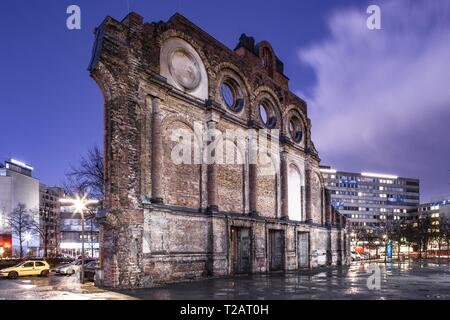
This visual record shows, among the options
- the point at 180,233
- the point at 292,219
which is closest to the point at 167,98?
the point at 180,233

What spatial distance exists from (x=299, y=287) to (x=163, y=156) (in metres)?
8.80

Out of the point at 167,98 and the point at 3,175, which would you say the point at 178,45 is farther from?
→ the point at 3,175

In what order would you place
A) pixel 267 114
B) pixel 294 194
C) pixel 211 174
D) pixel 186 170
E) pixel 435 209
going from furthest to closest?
pixel 435 209
pixel 294 194
pixel 267 114
pixel 211 174
pixel 186 170

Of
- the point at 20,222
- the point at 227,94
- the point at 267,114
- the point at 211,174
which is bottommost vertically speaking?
the point at 20,222

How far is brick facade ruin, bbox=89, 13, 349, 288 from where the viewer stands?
59.2 ft

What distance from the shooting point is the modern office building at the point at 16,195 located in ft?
297

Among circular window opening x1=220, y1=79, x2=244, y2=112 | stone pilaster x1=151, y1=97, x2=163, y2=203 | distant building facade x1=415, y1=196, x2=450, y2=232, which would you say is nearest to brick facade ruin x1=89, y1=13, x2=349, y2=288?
stone pilaster x1=151, y1=97, x2=163, y2=203

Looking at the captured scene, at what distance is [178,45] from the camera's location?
2269 centimetres

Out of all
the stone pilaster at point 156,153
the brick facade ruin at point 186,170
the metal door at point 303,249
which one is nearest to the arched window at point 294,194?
the brick facade ruin at point 186,170

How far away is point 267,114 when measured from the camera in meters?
31.4

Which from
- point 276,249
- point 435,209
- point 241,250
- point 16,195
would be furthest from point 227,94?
point 435,209

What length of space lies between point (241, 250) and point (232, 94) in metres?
10.1

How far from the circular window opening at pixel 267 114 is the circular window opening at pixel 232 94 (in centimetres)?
349

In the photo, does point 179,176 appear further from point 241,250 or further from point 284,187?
point 284,187
